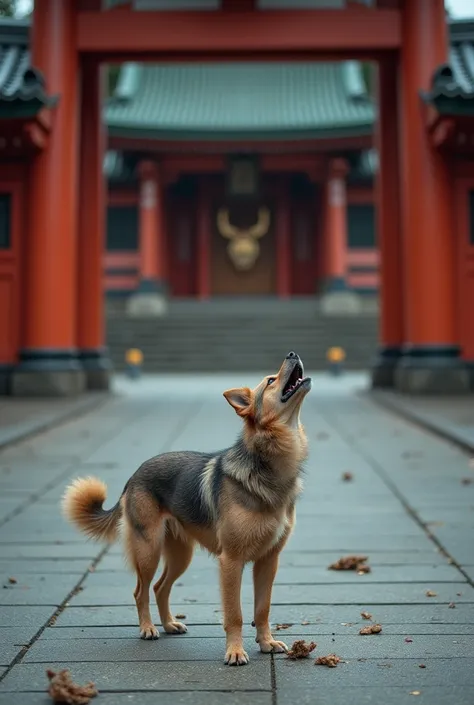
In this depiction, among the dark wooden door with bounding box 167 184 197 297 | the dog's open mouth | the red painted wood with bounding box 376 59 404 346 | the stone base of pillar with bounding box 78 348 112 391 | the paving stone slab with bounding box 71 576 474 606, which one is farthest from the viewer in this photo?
the dark wooden door with bounding box 167 184 197 297

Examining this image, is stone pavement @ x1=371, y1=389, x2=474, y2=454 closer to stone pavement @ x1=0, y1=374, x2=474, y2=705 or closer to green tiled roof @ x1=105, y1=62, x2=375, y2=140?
stone pavement @ x1=0, y1=374, x2=474, y2=705

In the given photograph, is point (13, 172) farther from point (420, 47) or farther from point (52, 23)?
point (420, 47)

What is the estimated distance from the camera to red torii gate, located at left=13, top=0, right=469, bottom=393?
42.3ft

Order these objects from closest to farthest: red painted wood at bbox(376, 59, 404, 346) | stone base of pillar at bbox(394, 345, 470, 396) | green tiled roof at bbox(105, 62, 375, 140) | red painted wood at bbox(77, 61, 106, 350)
Answer: stone base of pillar at bbox(394, 345, 470, 396)
red painted wood at bbox(376, 59, 404, 346)
red painted wood at bbox(77, 61, 106, 350)
green tiled roof at bbox(105, 62, 375, 140)

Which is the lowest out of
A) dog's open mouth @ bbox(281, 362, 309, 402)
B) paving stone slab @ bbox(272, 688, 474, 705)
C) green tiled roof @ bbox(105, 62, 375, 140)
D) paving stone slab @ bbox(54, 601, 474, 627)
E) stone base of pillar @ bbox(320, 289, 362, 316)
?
paving stone slab @ bbox(54, 601, 474, 627)

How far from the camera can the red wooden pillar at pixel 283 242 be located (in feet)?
95.8

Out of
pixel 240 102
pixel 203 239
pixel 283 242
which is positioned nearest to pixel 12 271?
pixel 203 239

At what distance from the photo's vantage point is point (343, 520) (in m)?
5.16

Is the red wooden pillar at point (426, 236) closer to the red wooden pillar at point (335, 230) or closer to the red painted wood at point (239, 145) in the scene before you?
the red painted wood at point (239, 145)

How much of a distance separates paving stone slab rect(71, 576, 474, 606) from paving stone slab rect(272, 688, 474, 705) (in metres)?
0.96

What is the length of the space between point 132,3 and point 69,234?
4626 millimetres

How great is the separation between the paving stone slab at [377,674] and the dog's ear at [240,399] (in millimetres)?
864

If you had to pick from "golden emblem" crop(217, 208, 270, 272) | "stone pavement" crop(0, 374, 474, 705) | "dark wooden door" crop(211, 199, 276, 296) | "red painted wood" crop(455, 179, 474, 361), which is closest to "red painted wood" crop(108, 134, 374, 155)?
"golden emblem" crop(217, 208, 270, 272)

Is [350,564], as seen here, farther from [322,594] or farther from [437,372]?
[437,372]
